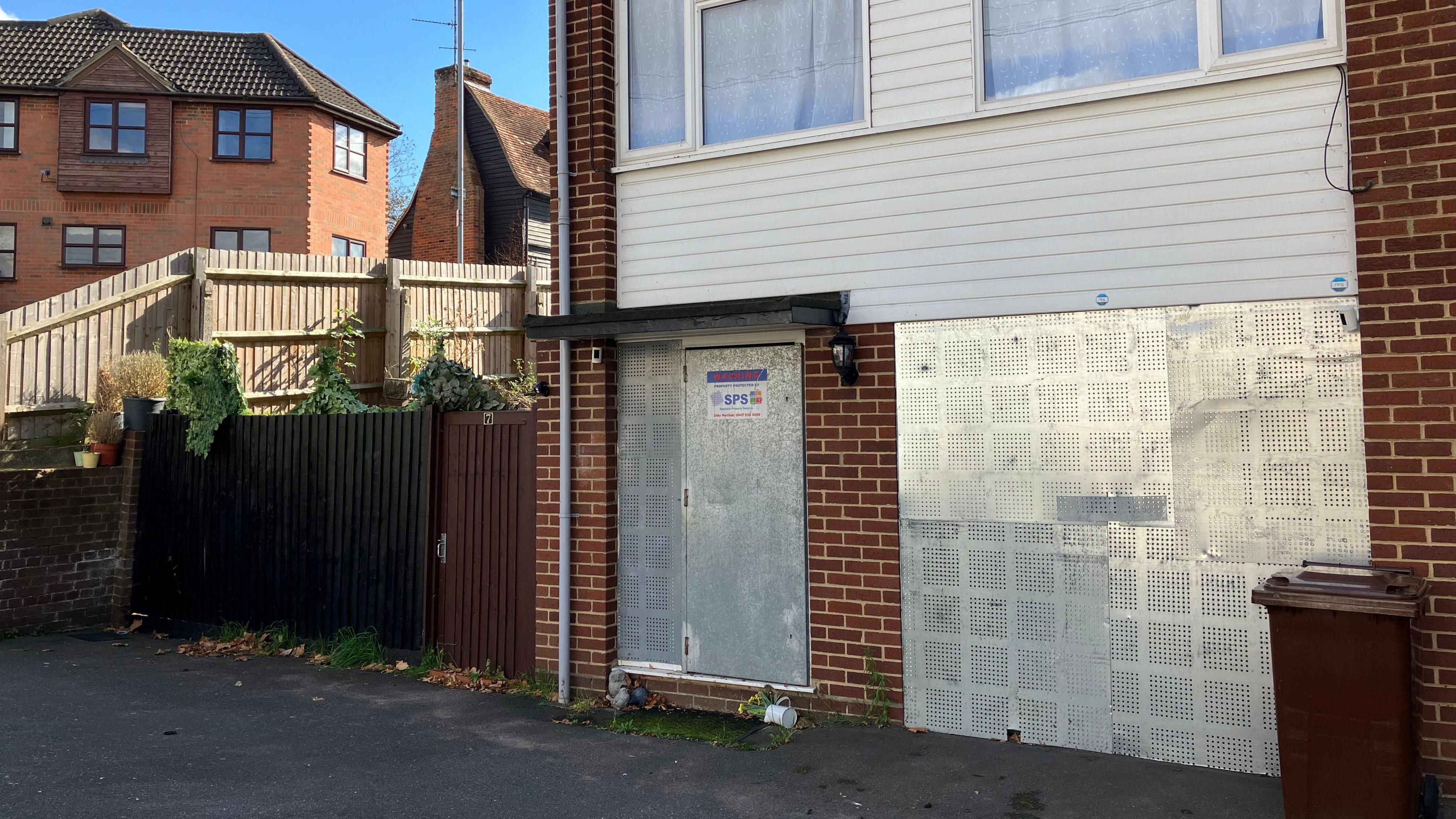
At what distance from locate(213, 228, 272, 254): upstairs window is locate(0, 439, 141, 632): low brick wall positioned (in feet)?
45.9

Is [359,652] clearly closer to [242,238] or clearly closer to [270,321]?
[270,321]

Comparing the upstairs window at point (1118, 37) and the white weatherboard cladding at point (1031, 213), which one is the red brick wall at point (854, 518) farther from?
the upstairs window at point (1118, 37)

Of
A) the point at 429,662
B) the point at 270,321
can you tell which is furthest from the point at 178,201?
the point at 429,662

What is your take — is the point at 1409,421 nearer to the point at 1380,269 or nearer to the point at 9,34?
the point at 1380,269

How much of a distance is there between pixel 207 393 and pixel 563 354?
195 inches

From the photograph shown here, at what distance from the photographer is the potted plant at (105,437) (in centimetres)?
1132

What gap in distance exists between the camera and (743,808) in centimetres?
536

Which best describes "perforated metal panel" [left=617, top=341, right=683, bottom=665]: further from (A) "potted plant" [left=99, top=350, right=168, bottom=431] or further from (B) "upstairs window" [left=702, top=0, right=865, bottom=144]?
(A) "potted plant" [left=99, top=350, right=168, bottom=431]

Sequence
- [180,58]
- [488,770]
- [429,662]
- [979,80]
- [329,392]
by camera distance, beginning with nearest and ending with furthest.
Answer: [488,770] → [979,80] → [429,662] → [329,392] → [180,58]

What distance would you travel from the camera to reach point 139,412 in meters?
11.3

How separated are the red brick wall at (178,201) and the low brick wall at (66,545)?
44.6 ft

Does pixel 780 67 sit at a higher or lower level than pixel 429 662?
higher

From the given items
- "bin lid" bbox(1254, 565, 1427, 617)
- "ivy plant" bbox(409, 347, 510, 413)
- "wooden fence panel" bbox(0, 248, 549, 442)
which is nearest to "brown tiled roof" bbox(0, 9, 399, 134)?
"wooden fence panel" bbox(0, 248, 549, 442)

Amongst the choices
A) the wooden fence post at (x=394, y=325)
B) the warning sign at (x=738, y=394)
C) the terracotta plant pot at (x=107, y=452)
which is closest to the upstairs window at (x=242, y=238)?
the wooden fence post at (x=394, y=325)
